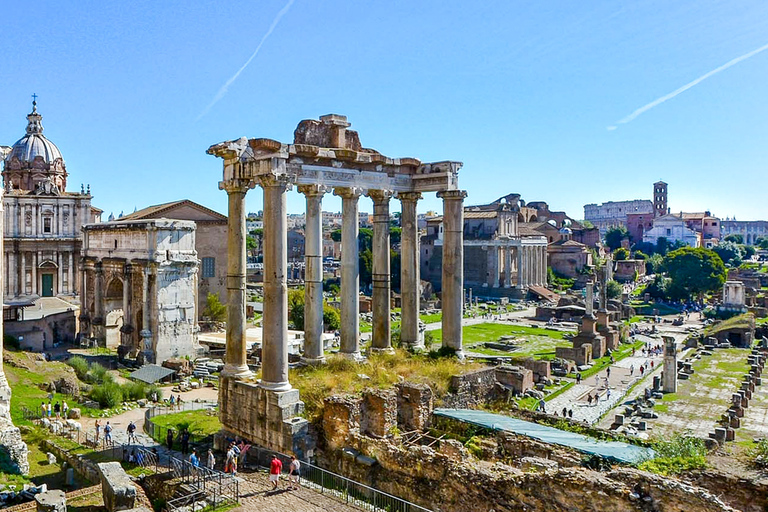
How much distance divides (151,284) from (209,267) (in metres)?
18.8

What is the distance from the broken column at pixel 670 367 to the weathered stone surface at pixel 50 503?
93.4 feet

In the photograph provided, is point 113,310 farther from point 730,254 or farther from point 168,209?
point 730,254

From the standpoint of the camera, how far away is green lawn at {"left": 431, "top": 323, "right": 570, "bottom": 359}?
43.7 m

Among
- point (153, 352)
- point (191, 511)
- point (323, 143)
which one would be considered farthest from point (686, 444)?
point (153, 352)

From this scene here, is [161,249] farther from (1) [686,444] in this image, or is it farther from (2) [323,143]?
(1) [686,444]

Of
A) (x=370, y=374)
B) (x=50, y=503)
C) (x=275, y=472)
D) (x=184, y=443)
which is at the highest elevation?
(x=370, y=374)

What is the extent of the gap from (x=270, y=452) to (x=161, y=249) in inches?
949

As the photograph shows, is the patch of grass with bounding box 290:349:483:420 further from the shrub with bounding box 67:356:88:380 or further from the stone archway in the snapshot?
the stone archway

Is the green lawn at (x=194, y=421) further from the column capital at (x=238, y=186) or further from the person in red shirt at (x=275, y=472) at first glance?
the column capital at (x=238, y=186)

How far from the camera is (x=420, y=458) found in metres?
11.2

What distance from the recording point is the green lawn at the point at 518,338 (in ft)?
143

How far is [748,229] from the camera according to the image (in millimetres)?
177250

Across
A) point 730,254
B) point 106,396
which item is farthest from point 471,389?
point 730,254

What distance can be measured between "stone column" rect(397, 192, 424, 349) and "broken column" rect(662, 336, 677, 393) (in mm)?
19518
